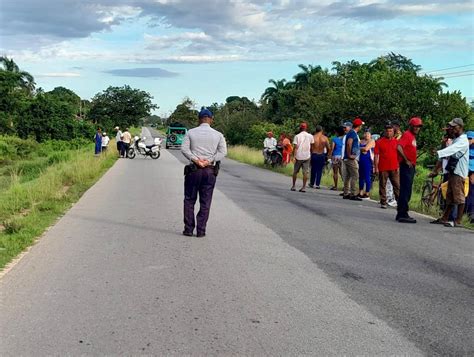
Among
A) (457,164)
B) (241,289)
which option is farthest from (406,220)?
(241,289)

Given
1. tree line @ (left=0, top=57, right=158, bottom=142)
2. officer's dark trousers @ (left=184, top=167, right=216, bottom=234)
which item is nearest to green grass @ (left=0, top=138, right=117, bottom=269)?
officer's dark trousers @ (left=184, top=167, right=216, bottom=234)

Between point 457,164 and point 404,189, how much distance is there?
108cm

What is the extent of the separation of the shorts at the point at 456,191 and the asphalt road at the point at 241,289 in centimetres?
57

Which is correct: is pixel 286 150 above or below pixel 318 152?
below

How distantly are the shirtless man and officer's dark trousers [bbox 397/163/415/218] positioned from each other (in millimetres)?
6002

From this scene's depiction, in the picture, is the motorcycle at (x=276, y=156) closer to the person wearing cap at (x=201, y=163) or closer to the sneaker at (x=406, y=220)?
the sneaker at (x=406, y=220)

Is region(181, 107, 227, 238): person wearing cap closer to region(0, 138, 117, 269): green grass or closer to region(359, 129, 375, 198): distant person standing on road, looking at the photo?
region(0, 138, 117, 269): green grass

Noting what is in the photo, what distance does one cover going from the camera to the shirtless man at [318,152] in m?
16.8

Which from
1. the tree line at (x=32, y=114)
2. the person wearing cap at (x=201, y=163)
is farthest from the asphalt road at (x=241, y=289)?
the tree line at (x=32, y=114)

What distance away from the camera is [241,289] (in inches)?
229

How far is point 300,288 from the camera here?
19.4ft

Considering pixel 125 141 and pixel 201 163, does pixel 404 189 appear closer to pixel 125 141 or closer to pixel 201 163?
pixel 201 163

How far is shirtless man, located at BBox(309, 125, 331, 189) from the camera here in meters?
16.8

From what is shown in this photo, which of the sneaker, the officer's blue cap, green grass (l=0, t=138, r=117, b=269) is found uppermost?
the officer's blue cap
